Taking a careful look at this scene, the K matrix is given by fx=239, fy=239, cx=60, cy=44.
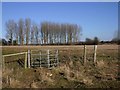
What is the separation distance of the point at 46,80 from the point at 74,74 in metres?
2.09

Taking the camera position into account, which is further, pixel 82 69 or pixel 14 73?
pixel 82 69

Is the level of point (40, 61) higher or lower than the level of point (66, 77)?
higher

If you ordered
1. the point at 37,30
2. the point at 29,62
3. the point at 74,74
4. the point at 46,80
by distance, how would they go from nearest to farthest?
1. the point at 46,80
2. the point at 74,74
3. the point at 29,62
4. the point at 37,30

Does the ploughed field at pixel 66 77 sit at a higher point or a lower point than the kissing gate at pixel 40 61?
lower

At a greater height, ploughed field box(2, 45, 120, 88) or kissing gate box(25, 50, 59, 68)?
kissing gate box(25, 50, 59, 68)

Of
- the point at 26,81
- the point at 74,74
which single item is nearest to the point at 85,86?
the point at 74,74

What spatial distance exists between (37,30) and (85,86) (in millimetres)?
66922

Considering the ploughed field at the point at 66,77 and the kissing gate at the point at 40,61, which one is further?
the kissing gate at the point at 40,61

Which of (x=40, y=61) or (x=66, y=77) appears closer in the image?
(x=66, y=77)

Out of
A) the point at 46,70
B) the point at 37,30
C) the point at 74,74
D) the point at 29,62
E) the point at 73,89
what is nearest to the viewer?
the point at 73,89

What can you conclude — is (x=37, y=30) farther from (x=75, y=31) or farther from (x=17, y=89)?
(x=17, y=89)

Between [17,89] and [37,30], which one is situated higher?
[37,30]

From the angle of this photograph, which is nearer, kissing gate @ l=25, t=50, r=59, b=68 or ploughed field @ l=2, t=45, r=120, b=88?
ploughed field @ l=2, t=45, r=120, b=88

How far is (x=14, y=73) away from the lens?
15406mm
